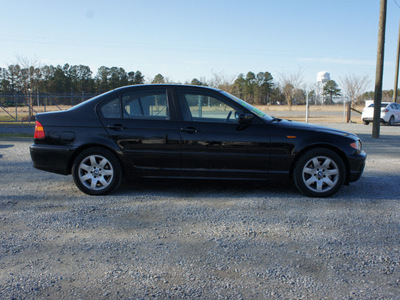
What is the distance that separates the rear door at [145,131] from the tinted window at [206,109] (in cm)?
23

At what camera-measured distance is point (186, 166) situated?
5.19 meters

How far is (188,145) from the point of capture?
5.13 metres

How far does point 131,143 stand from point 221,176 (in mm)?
1393

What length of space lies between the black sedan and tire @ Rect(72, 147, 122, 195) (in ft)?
0.05

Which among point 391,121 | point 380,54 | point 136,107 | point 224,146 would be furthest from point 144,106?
point 391,121

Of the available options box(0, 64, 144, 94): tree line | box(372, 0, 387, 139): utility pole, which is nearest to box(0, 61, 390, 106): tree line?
box(0, 64, 144, 94): tree line

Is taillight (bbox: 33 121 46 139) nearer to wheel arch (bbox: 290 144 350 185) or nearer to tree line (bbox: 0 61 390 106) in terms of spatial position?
wheel arch (bbox: 290 144 350 185)

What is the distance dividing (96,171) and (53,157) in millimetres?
667

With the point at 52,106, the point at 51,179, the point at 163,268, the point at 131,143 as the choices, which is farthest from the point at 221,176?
the point at 52,106

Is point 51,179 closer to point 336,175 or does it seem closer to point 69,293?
point 69,293

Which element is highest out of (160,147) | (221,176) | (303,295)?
(160,147)

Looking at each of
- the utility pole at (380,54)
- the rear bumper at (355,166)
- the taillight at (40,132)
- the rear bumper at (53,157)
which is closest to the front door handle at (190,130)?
the rear bumper at (53,157)

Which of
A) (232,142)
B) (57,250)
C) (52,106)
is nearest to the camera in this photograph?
(57,250)

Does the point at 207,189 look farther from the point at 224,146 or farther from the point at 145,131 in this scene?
the point at 145,131
